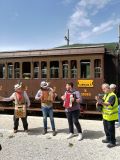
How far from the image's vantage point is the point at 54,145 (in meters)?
9.73

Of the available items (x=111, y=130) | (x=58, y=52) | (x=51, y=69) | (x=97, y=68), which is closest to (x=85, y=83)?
(x=97, y=68)

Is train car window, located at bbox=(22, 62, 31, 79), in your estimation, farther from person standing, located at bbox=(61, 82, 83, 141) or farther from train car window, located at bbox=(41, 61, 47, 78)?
person standing, located at bbox=(61, 82, 83, 141)

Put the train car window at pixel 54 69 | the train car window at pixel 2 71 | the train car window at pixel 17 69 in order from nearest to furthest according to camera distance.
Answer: the train car window at pixel 54 69 < the train car window at pixel 17 69 < the train car window at pixel 2 71

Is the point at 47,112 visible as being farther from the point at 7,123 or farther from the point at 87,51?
the point at 87,51

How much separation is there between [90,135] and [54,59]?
587 cm

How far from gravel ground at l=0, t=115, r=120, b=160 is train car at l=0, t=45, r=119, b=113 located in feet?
10.1

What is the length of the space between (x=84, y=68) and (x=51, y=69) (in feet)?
5.28

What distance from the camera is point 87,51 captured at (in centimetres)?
1520

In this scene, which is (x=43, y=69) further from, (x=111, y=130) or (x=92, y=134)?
(x=111, y=130)

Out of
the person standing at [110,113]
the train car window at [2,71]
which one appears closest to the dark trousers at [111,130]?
the person standing at [110,113]

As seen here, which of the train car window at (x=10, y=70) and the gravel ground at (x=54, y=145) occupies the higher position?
the train car window at (x=10, y=70)

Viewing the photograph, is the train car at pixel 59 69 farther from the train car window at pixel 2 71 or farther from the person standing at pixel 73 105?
the person standing at pixel 73 105

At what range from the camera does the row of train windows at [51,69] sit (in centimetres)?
1519

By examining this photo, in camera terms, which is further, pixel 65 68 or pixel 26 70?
pixel 26 70
